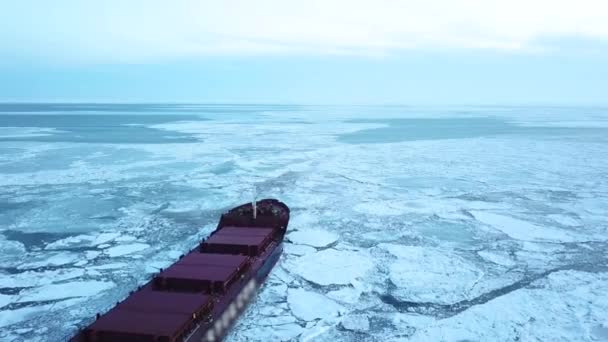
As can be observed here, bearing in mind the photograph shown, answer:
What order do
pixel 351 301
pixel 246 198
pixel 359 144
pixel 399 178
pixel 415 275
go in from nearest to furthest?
pixel 351 301 → pixel 415 275 → pixel 246 198 → pixel 399 178 → pixel 359 144

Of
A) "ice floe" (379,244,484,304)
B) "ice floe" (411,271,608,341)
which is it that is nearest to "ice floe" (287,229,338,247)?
"ice floe" (379,244,484,304)

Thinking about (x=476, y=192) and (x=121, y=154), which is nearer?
(x=476, y=192)

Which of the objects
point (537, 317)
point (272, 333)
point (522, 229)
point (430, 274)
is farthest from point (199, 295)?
point (522, 229)

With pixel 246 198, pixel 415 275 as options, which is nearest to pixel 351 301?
pixel 415 275

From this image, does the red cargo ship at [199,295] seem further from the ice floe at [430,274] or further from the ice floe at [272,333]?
the ice floe at [430,274]

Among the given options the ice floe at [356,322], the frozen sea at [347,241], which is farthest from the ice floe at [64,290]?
the ice floe at [356,322]

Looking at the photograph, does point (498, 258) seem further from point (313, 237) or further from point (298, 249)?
point (298, 249)

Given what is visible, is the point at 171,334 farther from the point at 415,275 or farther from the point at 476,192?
the point at 476,192
